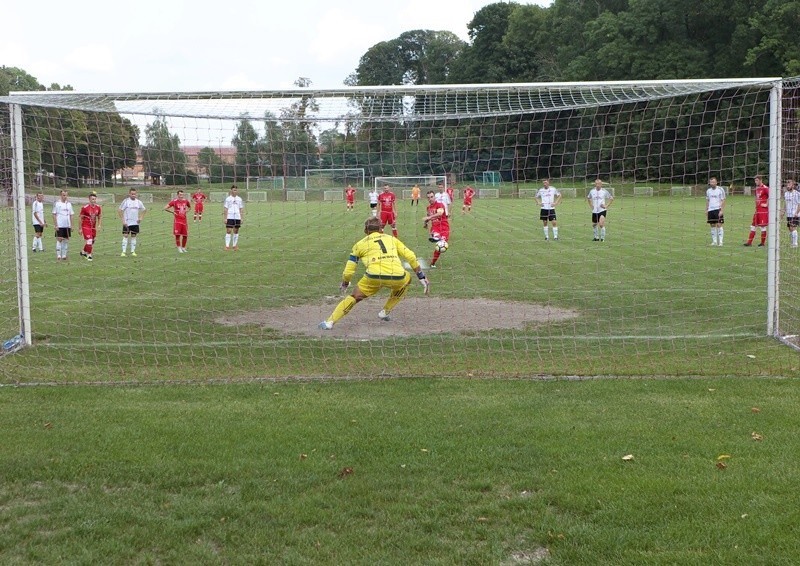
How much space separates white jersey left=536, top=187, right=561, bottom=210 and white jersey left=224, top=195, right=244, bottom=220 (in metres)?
8.81

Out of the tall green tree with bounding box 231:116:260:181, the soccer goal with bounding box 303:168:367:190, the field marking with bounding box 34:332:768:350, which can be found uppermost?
the tall green tree with bounding box 231:116:260:181

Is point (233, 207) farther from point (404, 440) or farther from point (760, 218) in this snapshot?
point (404, 440)

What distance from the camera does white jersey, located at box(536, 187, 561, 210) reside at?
78.5 feet

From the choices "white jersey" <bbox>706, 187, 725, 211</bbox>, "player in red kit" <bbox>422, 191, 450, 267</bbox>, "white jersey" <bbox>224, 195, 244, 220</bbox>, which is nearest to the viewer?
"player in red kit" <bbox>422, 191, 450, 267</bbox>

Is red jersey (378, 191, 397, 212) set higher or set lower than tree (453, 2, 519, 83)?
lower

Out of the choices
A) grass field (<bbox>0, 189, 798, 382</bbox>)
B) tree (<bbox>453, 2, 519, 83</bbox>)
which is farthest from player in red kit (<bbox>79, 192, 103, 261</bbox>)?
tree (<bbox>453, 2, 519, 83</bbox>)

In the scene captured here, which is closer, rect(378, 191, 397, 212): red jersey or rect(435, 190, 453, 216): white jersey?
rect(435, 190, 453, 216): white jersey

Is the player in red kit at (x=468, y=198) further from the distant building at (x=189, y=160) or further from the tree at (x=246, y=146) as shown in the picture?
the distant building at (x=189, y=160)

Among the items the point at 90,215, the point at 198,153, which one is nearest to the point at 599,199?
the point at 90,215

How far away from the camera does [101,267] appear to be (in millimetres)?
19266

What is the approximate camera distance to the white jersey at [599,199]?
22906 mm

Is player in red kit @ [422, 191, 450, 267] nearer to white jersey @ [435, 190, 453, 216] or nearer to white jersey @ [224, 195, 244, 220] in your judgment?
white jersey @ [435, 190, 453, 216]

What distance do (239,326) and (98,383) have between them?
341 cm

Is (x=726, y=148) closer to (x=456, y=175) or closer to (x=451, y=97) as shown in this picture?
(x=456, y=175)
